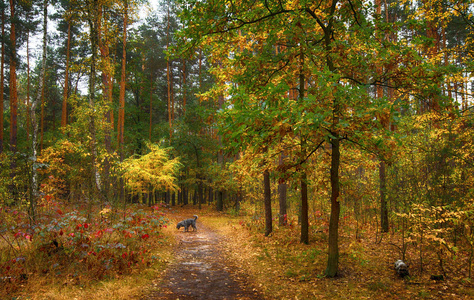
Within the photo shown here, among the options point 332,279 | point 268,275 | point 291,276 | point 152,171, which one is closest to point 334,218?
point 332,279

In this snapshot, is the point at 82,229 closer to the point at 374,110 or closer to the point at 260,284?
the point at 260,284

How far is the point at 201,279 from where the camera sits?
5.73m

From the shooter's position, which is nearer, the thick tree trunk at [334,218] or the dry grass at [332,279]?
the dry grass at [332,279]

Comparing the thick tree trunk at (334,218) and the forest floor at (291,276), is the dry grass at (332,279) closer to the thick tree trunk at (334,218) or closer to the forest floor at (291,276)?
the forest floor at (291,276)

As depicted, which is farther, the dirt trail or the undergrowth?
the dirt trail

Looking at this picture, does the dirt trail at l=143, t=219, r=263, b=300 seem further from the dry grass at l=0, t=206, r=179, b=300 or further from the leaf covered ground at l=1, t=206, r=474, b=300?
the dry grass at l=0, t=206, r=179, b=300

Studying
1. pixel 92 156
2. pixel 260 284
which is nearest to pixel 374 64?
pixel 260 284

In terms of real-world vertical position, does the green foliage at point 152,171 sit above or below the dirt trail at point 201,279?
above

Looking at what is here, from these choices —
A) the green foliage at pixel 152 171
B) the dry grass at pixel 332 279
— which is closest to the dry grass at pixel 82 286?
the dry grass at pixel 332 279

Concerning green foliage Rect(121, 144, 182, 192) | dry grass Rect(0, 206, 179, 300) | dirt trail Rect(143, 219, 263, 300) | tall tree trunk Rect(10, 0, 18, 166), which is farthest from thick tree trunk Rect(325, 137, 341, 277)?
tall tree trunk Rect(10, 0, 18, 166)

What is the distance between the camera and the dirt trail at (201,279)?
4.86 m

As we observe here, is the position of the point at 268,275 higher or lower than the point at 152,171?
lower

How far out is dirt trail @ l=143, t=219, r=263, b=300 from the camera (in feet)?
15.9

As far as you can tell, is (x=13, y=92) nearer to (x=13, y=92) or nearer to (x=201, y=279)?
(x=13, y=92)
